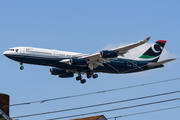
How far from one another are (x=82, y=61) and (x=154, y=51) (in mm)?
18003

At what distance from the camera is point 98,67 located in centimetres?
5597

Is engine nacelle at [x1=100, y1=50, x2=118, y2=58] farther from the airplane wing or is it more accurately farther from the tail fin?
the tail fin

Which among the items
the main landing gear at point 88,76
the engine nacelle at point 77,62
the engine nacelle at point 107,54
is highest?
the engine nacelle at point 107,54

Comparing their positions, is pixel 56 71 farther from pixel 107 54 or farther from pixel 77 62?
pixel 107 54

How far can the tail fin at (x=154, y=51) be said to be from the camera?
63.9m

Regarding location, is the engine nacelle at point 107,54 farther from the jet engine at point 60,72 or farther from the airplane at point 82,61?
the jet engine at point 60,72

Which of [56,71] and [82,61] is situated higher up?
[82,61]

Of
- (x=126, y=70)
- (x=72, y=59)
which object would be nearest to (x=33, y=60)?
(x=72, y=59)

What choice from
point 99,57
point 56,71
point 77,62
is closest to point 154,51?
point 99,57

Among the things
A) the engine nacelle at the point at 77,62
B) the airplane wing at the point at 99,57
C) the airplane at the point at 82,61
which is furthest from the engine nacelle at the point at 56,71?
the engine nacelle at the point at 77,62

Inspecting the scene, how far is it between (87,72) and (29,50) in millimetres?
10319

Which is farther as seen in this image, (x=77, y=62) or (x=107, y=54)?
(x=77, y=62)

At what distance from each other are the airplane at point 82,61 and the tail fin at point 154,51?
32.8 inches

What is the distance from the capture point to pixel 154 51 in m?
65.6
